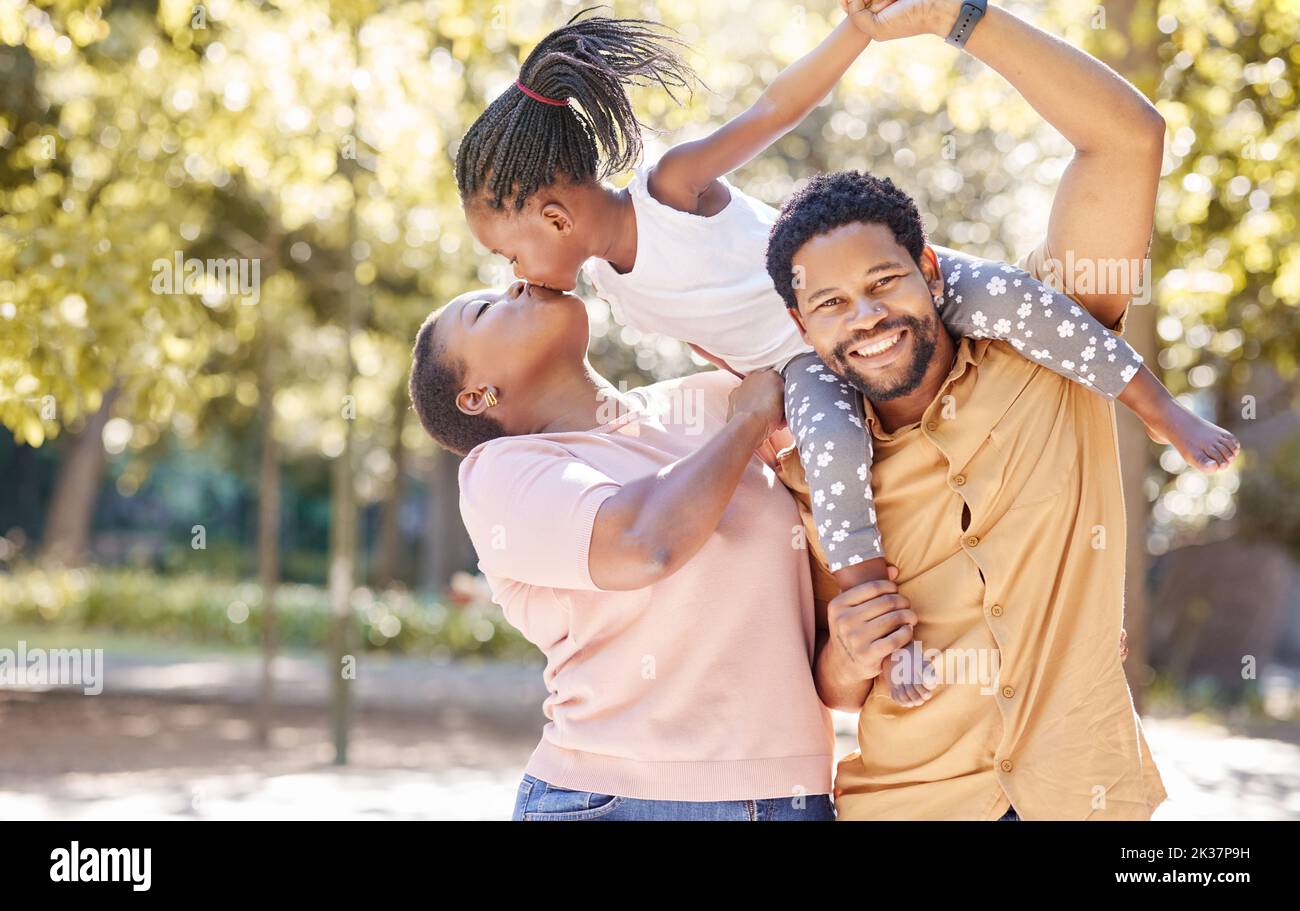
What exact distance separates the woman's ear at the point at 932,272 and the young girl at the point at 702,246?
0.7 inches

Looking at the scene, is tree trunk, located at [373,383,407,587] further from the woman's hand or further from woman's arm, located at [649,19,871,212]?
the woman's hand

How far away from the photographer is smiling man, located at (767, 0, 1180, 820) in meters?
2.02

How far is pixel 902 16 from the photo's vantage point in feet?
7.23

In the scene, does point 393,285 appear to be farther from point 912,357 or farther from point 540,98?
point 912,357

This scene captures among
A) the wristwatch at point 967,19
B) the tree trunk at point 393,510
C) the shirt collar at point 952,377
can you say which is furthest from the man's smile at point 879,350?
the tree trunk at point 393,510

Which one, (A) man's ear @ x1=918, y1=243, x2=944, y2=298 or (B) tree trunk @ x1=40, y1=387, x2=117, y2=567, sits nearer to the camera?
(A) man's ear @ x1=918, y1=243, x2=944, y2=298

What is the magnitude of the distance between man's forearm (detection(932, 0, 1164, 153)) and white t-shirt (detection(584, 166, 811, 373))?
71 cm

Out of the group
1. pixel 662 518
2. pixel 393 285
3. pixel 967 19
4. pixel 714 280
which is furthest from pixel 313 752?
pixel 967 19

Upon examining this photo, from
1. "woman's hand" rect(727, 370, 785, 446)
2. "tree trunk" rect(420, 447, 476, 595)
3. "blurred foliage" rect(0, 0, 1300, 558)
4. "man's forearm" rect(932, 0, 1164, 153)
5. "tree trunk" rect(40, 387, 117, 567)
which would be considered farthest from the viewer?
"tree trunk" rect(40, 387, 117, 567)

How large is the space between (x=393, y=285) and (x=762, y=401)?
10775mm

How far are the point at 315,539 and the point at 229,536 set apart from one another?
2196mm

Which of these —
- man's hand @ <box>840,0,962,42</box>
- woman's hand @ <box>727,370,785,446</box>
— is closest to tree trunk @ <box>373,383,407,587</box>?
woman's hand @ <box>727,370,785,446</box>
